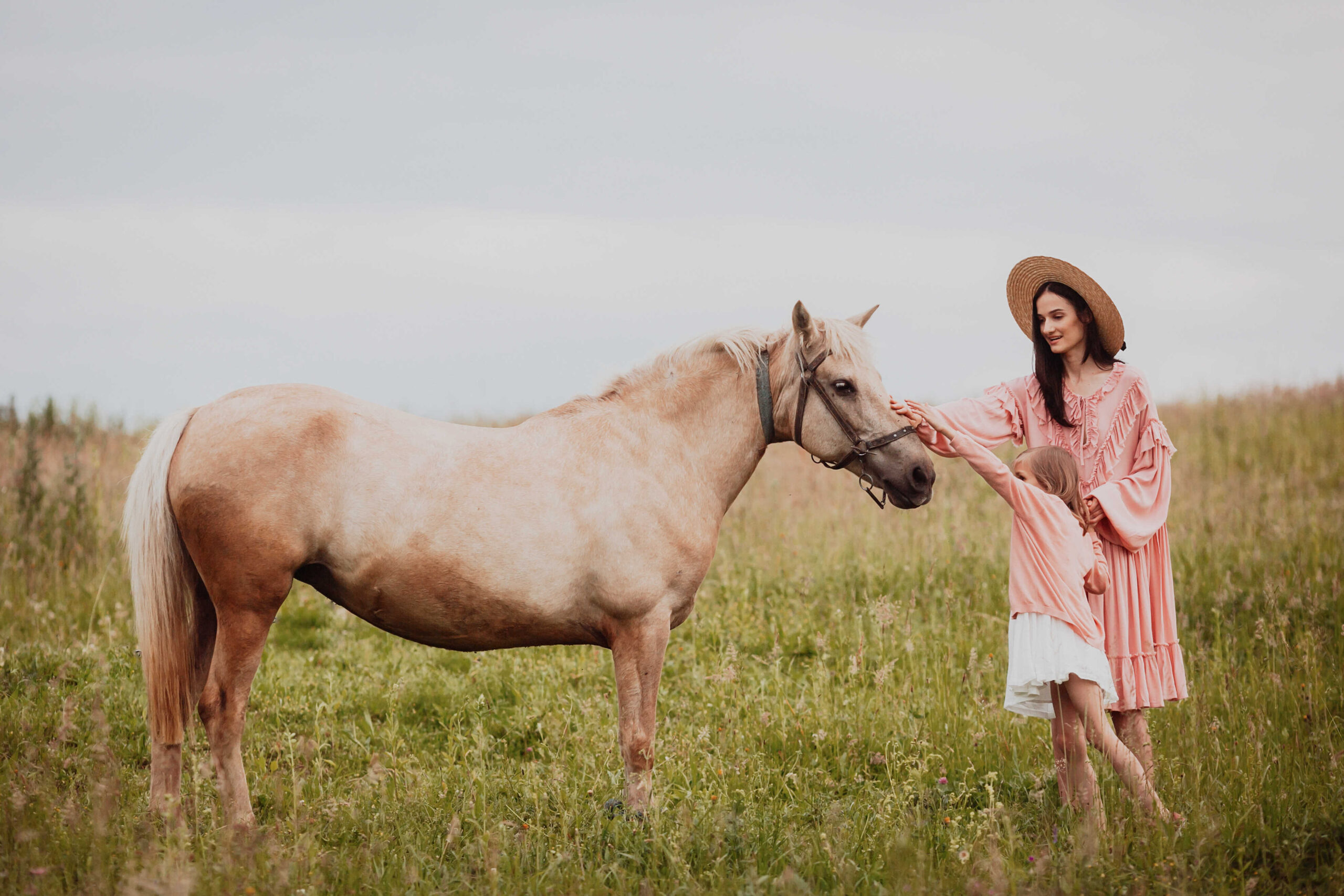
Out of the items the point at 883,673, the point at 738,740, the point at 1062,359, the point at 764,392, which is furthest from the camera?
the point at 883,673

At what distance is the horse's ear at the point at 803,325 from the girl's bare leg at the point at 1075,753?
187 centimetres

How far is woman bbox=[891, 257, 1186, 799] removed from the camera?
3.81 metres

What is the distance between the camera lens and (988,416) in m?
4.22

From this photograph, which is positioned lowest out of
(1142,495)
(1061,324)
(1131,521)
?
(1131,521)

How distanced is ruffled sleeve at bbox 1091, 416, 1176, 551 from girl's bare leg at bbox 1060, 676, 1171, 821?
2.25 feet

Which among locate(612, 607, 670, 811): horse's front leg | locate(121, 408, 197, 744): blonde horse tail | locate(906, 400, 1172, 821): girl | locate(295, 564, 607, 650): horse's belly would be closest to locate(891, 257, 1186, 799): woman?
locate(906, 400, 1172, 821): girl

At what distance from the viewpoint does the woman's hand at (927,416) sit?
12.7ft

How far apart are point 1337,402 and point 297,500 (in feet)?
47.8

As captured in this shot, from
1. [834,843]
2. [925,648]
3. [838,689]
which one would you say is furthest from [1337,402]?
[834,843]

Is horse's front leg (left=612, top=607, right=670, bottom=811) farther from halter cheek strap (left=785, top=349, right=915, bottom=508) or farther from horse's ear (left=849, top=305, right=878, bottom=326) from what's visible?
horse's ear (left=849, top=305, right=878, bottom=326)

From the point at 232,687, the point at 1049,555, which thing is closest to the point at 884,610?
the point at 1049,555

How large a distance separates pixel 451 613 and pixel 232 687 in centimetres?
94

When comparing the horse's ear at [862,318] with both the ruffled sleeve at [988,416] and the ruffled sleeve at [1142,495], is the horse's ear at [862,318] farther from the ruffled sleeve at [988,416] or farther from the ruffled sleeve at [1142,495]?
the ruffled sleeve at [1142,495]

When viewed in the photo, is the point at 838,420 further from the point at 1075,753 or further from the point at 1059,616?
the point at 1075,753
